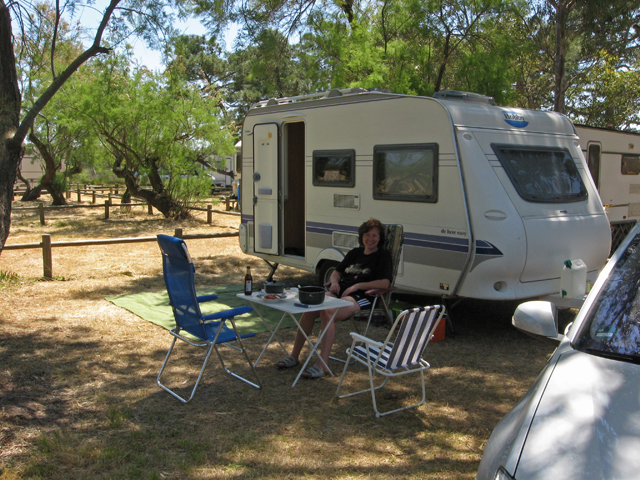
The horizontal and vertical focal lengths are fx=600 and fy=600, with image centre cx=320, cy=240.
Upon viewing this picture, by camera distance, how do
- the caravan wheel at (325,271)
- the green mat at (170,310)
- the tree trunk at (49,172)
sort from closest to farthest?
the green mat at (170,310), the caravan wheel at (325,271), the tree trunk at (49,172)

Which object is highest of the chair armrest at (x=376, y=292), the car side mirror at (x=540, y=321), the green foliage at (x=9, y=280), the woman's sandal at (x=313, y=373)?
the car side mirror at (x=540, y=321)

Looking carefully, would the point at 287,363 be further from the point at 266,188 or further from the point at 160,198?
the point at 160,198

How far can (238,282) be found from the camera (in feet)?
30.3

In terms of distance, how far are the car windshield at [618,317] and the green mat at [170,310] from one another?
437 cm

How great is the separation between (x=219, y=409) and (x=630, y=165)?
908 centimetres

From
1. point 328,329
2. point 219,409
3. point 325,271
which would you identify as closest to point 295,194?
point 325,271

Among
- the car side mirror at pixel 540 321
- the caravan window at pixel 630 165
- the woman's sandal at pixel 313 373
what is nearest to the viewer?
the car side mirror at pixel 540 321

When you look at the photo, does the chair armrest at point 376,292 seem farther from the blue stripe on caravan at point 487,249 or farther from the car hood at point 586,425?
the car hood at point 586,425

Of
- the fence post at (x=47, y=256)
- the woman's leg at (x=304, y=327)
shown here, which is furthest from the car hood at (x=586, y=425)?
the fence post at (x=47, y=256)

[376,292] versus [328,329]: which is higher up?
[376,292]

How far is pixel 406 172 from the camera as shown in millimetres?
6484

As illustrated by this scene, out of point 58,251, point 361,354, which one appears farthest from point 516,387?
point 58,251

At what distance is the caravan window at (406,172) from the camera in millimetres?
6207

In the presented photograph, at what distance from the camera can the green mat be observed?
680cm
